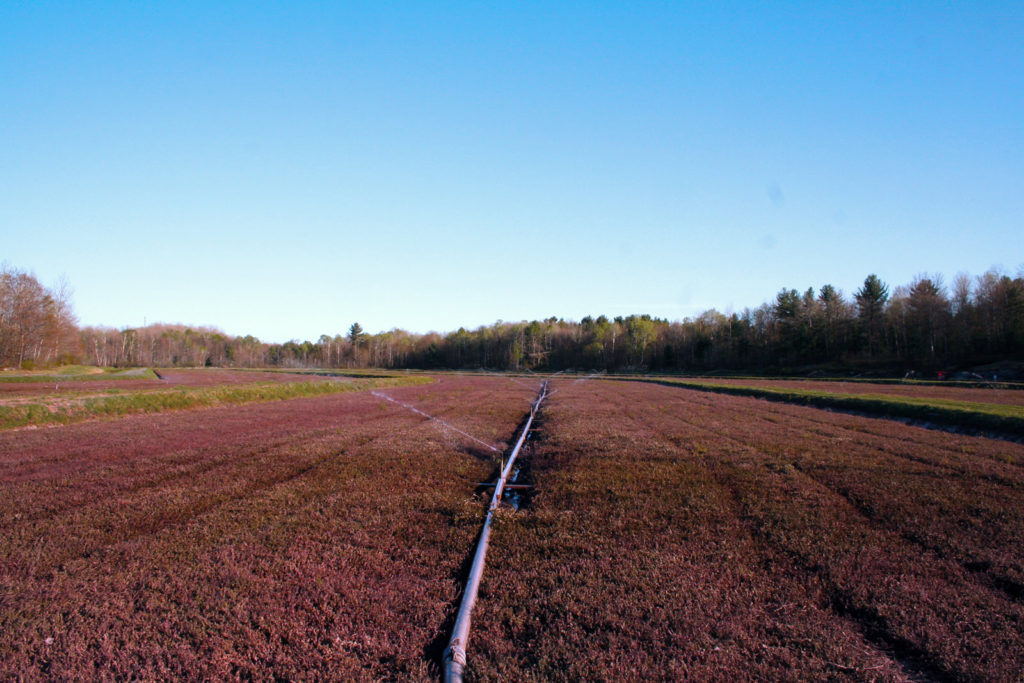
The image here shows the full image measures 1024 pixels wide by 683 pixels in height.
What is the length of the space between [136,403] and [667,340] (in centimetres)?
10524

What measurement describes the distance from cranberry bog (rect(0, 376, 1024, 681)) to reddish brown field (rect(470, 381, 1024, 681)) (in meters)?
0.03

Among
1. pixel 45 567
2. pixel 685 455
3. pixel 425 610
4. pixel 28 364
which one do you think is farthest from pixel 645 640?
pixel 28 364

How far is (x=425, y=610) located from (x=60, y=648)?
9.65 ft

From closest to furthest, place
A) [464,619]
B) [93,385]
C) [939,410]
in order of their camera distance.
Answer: [464,619] < [939,410] < [93,385]

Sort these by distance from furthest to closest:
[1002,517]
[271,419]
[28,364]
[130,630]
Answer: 1. [28,364]
2. [271,419]
3. [1002,517]
4. [130,630]

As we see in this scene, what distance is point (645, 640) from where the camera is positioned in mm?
4535

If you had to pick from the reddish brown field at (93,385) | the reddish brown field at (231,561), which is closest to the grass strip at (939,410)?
the reddish brown field at (231,561)

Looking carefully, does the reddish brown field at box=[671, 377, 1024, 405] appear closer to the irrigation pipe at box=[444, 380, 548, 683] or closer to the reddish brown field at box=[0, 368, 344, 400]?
the irrigation pipe at box=[444, 380, 548, 683]

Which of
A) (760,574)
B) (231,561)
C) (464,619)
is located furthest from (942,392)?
(231,561)

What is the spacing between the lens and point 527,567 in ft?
20.5

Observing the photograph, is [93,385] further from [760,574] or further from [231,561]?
[760,574]

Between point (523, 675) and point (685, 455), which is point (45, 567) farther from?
point (685, 455)

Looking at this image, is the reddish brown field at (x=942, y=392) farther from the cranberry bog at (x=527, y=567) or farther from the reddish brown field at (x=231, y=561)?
the reddish brown field at (x=231, y=561)

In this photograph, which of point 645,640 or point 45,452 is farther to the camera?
point 45,452
